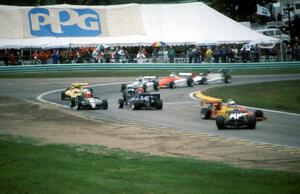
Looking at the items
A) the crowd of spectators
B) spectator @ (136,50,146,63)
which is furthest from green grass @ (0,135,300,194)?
spectator @ (136,50,146,63)

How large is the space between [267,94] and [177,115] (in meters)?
8.73

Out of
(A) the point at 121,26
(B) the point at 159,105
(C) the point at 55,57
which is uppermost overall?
(A) the point at 121,26

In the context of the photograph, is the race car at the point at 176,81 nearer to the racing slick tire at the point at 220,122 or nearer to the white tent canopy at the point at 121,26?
the racing slick tire at the point at 220,122

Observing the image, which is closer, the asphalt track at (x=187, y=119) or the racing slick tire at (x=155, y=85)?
the asphalt track at (x=187, y=119)

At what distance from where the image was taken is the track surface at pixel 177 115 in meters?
18.1

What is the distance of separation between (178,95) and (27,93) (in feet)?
24.5

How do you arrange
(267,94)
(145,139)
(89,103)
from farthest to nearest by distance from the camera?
(267,94)
(89,103)
(145,139)

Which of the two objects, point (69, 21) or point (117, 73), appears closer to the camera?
point (117, 73)

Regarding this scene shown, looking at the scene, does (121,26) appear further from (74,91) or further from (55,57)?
(74,91)

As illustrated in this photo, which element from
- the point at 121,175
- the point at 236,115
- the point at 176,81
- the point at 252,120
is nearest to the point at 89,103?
the point at 236,115

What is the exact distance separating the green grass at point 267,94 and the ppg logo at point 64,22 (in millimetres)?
19623

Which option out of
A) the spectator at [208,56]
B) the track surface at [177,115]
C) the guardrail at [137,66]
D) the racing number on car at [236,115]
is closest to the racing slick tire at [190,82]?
the track surface at [177,115]

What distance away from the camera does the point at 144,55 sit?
168 feet

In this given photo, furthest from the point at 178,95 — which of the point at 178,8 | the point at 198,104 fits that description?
the point at 178,8
